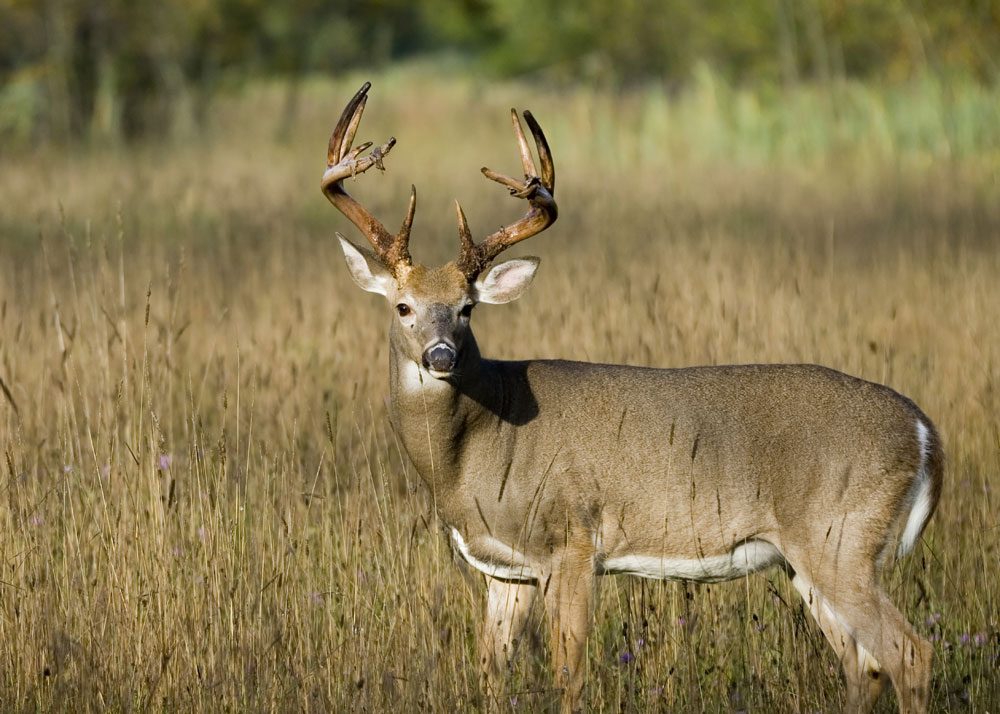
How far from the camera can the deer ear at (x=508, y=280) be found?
15.2 feet

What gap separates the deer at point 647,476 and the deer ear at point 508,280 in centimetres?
11

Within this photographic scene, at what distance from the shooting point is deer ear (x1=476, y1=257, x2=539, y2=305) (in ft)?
15.2

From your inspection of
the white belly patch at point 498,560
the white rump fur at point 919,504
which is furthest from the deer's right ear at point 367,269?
the white rump fur at point 919,504

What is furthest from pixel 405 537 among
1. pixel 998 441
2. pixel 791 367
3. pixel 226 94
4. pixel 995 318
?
pixel 226 94

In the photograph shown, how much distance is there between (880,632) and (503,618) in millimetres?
1209

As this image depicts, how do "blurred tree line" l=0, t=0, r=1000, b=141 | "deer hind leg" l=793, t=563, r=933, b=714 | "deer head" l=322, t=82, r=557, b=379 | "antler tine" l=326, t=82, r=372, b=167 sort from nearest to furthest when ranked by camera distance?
Answer: "deer hind leg" l=793, t=563, r=933, b=714
"deer head" l=322, t=82, r=557, b=379
"antler tine" l=326, t=82, r=372, b=167
"blurred tree line" l=0, t=0, r=1000, b=141

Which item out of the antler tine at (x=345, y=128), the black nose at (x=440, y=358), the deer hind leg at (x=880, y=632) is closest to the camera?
the deer hind leg at (x=880, y=632)

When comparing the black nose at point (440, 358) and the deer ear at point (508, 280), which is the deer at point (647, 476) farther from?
the deer ear at point (508, 280)

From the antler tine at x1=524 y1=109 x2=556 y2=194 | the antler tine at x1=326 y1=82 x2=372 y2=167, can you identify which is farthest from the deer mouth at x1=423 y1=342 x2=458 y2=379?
the antler tine at x1=326 y1=82 x2=372 y2=167

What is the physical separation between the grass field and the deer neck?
0.55 ft

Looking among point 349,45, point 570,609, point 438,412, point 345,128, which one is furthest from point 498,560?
point 349,45

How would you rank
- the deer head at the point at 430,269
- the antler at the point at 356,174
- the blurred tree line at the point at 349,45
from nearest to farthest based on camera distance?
the deer head at the point at 430,269 < the antler at the point at 356,174 < the blurred tree line at the point at 349,45

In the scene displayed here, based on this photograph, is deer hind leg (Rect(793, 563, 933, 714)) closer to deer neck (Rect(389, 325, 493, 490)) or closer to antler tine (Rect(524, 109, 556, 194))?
deer neck (Rect(389, 325, 493, 490))

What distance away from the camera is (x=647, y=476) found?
4281 millimetres
